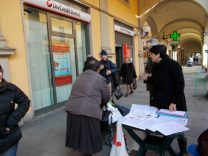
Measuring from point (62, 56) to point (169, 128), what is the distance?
4902 millimetres

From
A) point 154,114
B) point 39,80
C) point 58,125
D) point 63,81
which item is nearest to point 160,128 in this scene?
point 154,114

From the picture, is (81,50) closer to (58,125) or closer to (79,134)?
(58,125)

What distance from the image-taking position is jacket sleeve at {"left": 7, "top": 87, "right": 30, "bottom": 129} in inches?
80.8

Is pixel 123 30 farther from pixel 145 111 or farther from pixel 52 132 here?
pixel 145 111

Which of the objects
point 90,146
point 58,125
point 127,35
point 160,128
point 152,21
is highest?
point 152,21

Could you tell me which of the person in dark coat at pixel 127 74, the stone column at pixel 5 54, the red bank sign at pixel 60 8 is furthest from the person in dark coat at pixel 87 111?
the person in dark coat at pixel 127 74

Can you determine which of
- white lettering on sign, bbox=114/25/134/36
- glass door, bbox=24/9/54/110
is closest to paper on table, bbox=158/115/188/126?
glass door, bbox=24/9/54/110

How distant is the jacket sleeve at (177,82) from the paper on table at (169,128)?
2.43 ft

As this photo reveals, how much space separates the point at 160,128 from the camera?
1.98 meters

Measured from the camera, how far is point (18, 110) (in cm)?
214

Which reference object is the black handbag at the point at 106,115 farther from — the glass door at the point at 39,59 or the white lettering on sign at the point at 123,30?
the white lettering on sign at the point at 123,30

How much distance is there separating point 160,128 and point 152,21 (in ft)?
54.1

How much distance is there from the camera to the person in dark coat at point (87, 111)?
7.94 ft

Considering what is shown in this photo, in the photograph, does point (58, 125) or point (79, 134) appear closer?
point (79, 134)
